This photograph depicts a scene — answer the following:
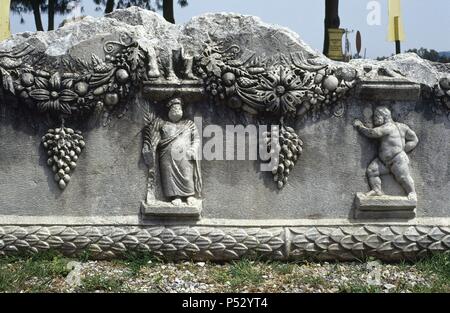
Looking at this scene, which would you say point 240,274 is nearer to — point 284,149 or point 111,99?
point 284,149

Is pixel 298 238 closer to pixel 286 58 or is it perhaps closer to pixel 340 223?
pixel 340 223

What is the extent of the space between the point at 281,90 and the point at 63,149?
63.9 inches

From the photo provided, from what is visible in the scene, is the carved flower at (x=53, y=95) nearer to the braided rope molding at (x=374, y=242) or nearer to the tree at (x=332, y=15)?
the braided rope molding at (x=374, y=242)

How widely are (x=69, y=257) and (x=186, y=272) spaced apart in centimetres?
87

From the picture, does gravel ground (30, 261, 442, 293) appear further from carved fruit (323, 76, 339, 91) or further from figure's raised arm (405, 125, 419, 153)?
carved fruit (323, 76, 339, 91)

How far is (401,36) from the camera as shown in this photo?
22.5 ft

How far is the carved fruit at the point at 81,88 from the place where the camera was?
354 centimetres

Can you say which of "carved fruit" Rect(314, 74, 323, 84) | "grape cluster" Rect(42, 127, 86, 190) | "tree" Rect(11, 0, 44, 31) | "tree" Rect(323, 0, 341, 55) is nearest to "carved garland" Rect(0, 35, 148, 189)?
"grape cluster" Rect(42, 127, 86, 190)

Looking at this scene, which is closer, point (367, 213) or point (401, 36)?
point (367, 213)

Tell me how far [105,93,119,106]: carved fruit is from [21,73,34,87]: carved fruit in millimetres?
538

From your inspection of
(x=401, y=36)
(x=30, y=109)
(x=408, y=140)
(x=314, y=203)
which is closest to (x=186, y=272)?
(x=314, y=203)

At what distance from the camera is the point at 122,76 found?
3537 mm

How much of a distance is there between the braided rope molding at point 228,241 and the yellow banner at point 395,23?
3.96 metres

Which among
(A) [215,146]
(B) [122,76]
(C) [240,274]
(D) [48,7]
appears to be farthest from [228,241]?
(D) [48,7]
